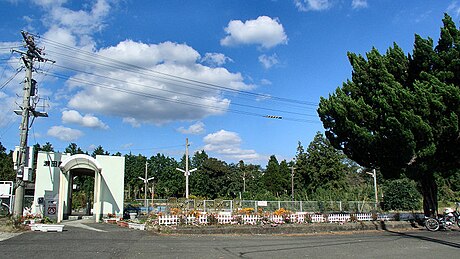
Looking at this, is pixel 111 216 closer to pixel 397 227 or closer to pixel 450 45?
pixel 397 227

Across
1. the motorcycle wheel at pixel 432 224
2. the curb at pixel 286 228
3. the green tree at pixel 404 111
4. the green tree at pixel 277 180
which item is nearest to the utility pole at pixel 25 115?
the curb at pixel 286 228

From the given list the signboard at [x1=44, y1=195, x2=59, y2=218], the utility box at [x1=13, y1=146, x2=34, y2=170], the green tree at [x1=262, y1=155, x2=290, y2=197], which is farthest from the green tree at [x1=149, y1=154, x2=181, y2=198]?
the utility box at [x1=13, y1=146, x2=34, y2=170]

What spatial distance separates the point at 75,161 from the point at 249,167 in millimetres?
76270

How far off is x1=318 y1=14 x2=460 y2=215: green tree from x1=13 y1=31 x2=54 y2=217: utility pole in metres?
15.9

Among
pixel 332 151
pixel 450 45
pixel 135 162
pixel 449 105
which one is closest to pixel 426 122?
pixel 449 105

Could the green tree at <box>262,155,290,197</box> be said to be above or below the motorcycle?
above

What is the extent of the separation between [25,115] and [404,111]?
19.0 meters

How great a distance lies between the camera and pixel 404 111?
15992 millimetres

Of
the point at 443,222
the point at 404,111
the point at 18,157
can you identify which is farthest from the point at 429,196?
the point at 18,157

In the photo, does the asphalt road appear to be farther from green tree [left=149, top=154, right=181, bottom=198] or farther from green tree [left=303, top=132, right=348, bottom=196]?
green tree [left=149, top=154, right=181, bottom=198]

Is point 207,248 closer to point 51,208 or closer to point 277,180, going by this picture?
point 51,208

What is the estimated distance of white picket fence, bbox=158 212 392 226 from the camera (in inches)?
620

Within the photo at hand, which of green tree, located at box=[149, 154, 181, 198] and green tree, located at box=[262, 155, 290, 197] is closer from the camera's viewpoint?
green tree, located at box=[262, 155, 290, 197]

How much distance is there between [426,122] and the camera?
1628 centimetres
